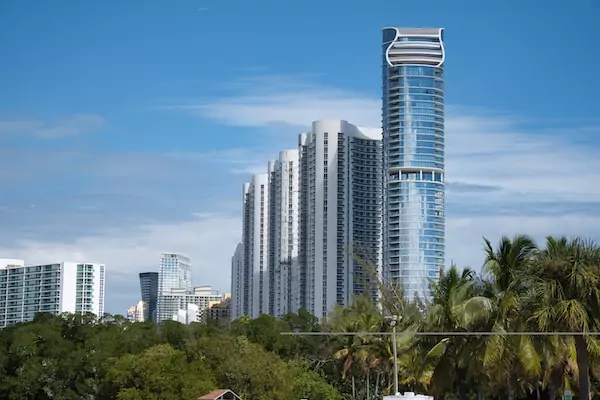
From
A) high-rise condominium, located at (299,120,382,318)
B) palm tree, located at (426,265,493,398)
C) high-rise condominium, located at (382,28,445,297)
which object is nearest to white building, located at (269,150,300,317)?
high-rise condominium, located at (299,120,382,318)

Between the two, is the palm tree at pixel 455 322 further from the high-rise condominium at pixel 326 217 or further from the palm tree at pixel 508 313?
the high-rise condominium at pixel 326 217

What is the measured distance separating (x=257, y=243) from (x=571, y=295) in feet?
362

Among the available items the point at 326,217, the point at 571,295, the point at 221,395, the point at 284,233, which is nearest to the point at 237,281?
the point at 284,233

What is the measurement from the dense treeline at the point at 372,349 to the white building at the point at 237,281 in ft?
251

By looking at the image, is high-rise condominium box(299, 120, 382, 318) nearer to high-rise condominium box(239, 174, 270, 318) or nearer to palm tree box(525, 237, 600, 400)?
high-rise condominium box(239, 174, 270, 318)

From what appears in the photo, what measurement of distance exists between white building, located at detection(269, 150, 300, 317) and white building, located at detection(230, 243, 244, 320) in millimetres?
13824

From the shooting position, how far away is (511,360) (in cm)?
2520

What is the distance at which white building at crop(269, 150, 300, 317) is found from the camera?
125062 millimetres

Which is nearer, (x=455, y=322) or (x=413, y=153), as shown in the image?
(x=455, y=322)

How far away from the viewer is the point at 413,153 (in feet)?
444

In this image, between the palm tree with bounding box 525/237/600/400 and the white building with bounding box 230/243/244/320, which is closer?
the palm tree with bounding box 525/237/600/400

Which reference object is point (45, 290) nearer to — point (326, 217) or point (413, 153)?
point (326, 217)

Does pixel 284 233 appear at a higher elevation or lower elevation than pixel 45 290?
higher

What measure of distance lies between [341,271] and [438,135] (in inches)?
1238
